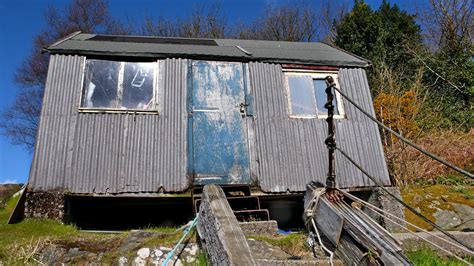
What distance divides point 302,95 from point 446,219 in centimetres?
406

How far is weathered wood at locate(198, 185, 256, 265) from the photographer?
266cm

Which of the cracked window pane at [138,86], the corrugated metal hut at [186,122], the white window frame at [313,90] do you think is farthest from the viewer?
the white window frame at [313,90]

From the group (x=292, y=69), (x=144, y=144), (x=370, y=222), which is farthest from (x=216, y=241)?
(x=292, y=69)

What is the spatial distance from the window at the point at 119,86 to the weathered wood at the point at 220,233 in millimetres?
3482

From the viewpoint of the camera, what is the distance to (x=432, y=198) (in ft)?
26.7

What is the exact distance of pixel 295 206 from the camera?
7.99 m

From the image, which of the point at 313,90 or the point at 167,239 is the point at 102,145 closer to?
the point at 167,239

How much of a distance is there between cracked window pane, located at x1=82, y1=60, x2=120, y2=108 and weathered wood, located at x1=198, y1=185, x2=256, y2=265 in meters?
3.76

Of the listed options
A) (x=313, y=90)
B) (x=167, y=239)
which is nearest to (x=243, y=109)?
(x=313, y=90)

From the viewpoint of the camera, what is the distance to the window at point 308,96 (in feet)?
25.9

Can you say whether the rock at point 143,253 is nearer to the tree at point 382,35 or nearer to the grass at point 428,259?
the grass at point 428,259

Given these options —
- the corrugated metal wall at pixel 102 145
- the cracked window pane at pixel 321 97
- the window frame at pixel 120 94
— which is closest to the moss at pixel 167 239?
the corrugated metal wall at pixel 102 145

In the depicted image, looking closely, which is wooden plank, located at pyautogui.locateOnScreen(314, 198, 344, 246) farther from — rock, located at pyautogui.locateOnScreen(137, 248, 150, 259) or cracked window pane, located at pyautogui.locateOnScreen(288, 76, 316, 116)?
cracked window pane, located at pyautogui.locateOnScreen(288, 76, 316, 116)

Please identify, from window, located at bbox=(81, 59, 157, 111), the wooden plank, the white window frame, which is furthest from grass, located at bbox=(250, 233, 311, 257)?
window, located at bbox=(81, 59, 157, 111)
